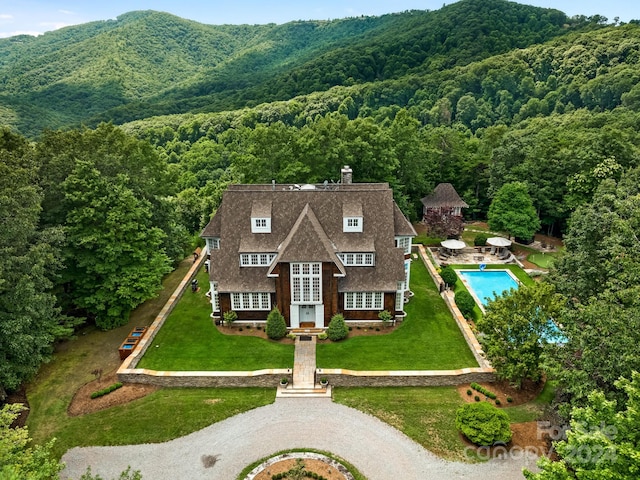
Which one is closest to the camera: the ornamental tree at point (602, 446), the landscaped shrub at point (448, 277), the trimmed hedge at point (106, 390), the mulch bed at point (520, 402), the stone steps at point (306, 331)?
the ornamental tree at point (602, 446)

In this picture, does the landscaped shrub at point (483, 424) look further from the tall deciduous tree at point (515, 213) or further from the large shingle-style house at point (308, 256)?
the tall deciduous tree at point (515, 213)

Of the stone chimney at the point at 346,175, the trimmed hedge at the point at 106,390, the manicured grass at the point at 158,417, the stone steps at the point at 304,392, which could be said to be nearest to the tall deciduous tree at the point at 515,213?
the stone chimney at the point at 346,175

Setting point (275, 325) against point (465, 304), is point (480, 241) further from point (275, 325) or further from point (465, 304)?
point (275, 325)

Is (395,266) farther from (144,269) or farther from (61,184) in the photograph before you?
(61,184)

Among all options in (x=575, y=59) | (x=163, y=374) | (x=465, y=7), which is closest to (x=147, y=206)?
(x=163, y=374)

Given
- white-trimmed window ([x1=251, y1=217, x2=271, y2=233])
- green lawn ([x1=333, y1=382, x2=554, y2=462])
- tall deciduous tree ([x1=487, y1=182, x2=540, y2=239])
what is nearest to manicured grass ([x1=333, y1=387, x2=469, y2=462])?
green lawn ([x1=333, y1=382, x2=554, y2=462])

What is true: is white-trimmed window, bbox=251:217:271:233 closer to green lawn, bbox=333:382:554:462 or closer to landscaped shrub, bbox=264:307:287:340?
landscaped shrub, bbox=264:307:287:340

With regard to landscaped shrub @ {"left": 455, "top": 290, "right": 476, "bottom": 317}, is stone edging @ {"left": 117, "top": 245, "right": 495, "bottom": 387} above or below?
below
